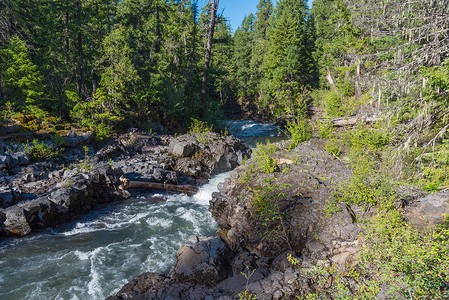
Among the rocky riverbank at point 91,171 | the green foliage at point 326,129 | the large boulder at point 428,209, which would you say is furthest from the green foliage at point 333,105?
the large boulder at point 428,209

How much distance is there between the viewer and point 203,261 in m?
5.99

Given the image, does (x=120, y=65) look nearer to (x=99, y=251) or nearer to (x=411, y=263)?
(x=99, y=251)

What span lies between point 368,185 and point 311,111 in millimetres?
25035

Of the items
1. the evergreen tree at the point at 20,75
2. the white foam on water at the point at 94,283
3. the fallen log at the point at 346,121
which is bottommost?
the white foam on water at the point at 94,283

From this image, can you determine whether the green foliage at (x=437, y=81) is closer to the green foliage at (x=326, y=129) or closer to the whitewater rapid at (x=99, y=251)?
the green foliage at (x=326, y=129)

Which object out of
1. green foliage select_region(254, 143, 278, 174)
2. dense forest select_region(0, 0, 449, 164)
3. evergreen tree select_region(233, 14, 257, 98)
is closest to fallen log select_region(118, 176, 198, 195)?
green foliage select_region(254, 143, 278, 174)

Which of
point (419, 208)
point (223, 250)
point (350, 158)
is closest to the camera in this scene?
point (419, 208)

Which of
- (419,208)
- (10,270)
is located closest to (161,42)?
(10,270)

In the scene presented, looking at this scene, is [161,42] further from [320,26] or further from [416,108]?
[320,26]

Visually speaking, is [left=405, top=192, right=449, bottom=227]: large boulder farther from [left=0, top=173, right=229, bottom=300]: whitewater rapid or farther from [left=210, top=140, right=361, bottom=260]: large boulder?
[left=0, top=173, right=229, bottom=300]: whitewater rapid

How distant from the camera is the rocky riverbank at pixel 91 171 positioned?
8.46 m

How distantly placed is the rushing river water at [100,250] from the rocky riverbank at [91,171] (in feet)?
2.12

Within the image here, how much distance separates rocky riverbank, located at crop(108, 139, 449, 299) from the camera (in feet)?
16.9

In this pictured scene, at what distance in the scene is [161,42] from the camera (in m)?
20.4
